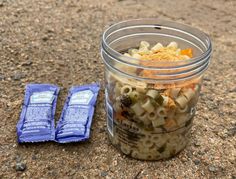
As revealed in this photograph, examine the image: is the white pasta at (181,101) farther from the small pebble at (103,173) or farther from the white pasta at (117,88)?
the small pebble at (103,173)

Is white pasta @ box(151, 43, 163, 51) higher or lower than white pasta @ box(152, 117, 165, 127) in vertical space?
higher

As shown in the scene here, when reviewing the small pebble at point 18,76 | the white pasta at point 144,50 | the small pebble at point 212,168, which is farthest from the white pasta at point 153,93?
the small pebble at point 18,76

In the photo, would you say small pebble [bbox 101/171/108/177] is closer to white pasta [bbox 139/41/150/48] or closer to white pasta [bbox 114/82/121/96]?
white pasta [bbox 114/82/121/96]

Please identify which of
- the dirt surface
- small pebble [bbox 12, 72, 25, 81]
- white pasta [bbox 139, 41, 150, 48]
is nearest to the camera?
the dirt surface

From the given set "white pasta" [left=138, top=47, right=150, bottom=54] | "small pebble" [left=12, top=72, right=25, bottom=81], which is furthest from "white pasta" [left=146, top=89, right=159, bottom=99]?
"small pebble" [left=12, top=72, right=25, bottom=81]

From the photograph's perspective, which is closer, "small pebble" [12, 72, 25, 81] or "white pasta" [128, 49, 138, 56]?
"white pasta" [128, 49, 138, 56]

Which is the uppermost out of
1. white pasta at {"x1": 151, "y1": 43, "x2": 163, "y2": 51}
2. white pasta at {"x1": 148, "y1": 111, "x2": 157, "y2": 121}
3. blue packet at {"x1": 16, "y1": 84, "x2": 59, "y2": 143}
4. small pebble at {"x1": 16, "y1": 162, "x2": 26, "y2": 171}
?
white pasta at {"x1": 151, "y1": 43, "x2": 163, "y2": 51}

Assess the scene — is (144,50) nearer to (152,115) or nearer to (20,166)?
(152,115)
